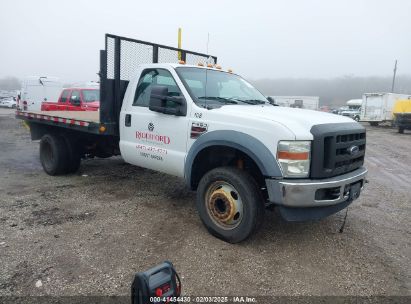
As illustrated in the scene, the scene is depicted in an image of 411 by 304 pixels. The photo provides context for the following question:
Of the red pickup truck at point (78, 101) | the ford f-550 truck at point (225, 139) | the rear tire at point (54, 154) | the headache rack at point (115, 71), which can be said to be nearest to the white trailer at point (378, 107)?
the red pickup truck at point (78, 101)

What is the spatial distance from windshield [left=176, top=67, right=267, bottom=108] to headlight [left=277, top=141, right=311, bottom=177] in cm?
120

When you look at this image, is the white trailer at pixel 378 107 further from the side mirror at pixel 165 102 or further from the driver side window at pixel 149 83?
the side mirror at pixel 165 102

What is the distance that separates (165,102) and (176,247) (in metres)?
1.79

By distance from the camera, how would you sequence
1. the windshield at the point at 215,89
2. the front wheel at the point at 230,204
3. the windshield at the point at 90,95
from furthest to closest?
the windshield at the point at 90,95, the windshield at the point at 215,89, the front wheel at the point at 230,204

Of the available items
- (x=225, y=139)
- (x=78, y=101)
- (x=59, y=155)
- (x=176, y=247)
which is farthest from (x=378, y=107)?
(x=176, y=247)

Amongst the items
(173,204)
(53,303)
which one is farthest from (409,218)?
(53,303)

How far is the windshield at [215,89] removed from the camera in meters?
4.55

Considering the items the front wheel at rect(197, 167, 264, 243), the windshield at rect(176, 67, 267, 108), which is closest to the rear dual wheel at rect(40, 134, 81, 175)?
the windshield at rect(176, 67, 267, 108)

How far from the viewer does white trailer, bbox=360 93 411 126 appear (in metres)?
26.6

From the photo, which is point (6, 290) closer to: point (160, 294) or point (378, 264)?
point (160, 294)

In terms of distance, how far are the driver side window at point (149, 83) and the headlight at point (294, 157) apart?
1.85 meters

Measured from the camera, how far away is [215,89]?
15.8ft

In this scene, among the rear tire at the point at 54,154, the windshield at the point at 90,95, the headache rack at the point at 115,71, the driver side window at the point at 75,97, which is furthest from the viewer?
the windshield at the point at 90,95

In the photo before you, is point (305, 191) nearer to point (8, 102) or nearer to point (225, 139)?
point (225, 139)
